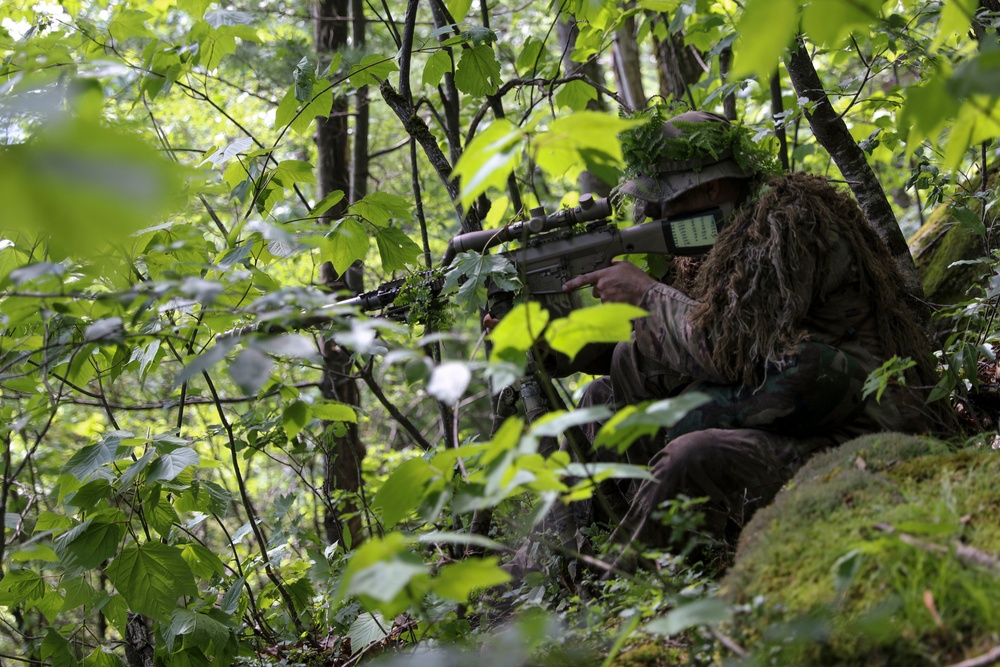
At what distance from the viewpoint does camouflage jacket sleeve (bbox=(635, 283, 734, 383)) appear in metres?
2.87

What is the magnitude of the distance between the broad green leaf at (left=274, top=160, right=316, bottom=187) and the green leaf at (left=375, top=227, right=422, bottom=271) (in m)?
0.38

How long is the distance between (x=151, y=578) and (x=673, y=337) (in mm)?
2044

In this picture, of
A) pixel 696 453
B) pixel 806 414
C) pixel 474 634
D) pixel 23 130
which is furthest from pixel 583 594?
pixel 23 130

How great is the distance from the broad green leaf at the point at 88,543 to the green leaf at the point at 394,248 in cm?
135

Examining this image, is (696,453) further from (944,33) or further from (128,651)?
(128,651)

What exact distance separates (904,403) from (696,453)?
34.8 inches

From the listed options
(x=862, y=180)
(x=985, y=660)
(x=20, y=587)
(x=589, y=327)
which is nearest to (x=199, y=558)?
(x=20, y=587)

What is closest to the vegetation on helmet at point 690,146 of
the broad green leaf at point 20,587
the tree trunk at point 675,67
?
the tree trunk at point 675,67

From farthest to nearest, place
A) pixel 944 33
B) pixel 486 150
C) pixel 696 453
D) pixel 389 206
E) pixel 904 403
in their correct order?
pixel 389 206
pixel 904 403
pixel 696 453
pixel 944 33
pixel 486 150

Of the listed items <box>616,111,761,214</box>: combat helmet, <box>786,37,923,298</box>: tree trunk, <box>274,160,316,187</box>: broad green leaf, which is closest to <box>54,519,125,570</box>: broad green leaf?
<box>274,160,316,187</box>: broad green leaf

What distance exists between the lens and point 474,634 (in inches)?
94.4

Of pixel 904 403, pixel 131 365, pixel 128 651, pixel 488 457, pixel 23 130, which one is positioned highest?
pixel 23 130

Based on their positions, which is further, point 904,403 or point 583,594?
point 904,403

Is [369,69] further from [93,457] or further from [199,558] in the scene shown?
[199,558]
